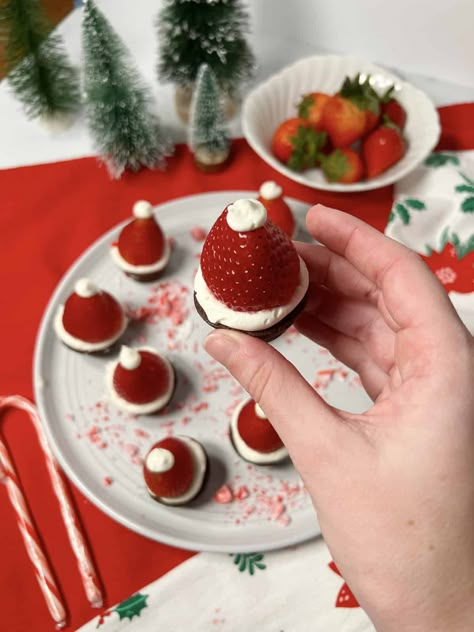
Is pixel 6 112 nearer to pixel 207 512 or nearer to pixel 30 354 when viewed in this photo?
pixel 30 354

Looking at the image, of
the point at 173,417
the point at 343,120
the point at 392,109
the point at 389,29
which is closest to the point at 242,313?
the point at 173,417

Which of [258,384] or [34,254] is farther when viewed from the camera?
[34,254]

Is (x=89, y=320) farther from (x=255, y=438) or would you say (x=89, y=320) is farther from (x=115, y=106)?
(x=115, y=106)

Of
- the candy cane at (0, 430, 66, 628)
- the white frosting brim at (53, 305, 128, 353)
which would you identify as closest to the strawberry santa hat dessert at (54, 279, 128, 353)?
the white frosting brim at (53, 305, 128, 353)

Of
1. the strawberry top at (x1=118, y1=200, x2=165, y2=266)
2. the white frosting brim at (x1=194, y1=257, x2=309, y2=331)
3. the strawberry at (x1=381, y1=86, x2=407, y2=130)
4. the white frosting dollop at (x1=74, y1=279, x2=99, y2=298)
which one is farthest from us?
the strawberry at (x1=381, y1=86, x2=407, y2=130)

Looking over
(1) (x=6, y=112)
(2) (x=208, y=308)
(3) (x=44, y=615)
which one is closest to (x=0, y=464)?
(3) (x=44, y=615)

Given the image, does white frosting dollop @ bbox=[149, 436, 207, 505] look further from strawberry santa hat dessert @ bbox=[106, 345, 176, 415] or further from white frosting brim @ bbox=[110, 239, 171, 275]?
white frosting brim @ bbox=[110, 239, 171, 275]
